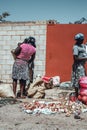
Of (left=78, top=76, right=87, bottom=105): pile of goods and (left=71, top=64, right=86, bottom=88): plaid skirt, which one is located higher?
(left=71, top=64, right=86, bottom=88): plaid skirt

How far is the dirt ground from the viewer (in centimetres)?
690

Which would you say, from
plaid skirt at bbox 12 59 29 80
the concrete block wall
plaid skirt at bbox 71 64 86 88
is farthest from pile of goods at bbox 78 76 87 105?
the concrete block wall

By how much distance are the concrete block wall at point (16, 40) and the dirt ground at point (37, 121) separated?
21.7 ft

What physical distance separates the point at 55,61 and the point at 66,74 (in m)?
0.58

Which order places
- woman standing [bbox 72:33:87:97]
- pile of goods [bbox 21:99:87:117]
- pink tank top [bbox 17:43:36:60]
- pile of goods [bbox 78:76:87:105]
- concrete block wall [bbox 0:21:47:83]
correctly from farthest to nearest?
concrete block wall [bbox 0:21:47:83] < pink tank top [bbox 17:43:36:60] < woman standing [bbox 72:33:87:97] < pile of goods [bbox 78:76:87:105] < pile of goods [bbox 21:99:87:117]

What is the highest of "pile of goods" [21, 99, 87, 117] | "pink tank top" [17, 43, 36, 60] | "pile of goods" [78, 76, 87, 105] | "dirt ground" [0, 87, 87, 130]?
"pink tank top" [17, 43, 36, 60]

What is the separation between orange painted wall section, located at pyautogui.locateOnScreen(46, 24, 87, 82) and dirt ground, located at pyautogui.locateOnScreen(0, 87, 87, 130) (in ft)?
20.7

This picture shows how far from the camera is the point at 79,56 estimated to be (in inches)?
386

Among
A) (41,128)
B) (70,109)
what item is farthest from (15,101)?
(41,128)

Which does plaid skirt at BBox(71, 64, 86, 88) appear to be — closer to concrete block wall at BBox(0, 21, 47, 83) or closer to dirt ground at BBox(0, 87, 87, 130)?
dirt ground at BBox(0, 87, 87, 130)

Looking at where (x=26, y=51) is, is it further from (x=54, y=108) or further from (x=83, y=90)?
(x=54, y=108)

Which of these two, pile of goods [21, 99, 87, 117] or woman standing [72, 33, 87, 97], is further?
woman standing [72, 33, 87, 97]

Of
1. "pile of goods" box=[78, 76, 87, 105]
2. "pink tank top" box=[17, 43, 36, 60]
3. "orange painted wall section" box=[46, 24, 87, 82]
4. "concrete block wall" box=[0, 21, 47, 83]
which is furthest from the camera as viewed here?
"concrete block wall" box=[0, 21, 47, 83]

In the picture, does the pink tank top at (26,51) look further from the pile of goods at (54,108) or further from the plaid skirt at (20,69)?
the pile of goods at (54,108)
